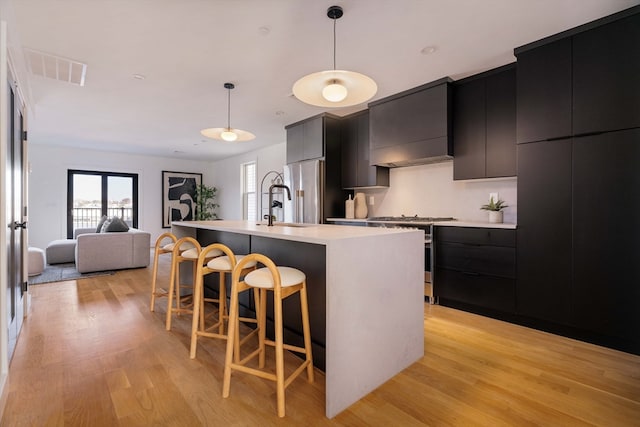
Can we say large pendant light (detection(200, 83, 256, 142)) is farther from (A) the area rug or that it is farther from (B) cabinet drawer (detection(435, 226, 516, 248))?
(A) the area rug

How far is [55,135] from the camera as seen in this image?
20.1 feet

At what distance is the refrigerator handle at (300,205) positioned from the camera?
4.89 metres

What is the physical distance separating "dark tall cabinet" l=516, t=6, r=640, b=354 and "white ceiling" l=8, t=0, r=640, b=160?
259 millimetres

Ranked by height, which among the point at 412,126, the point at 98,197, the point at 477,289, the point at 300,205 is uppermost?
the point at 412,126

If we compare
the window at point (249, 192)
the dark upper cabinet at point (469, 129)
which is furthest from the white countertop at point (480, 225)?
the window at point (249, 192)

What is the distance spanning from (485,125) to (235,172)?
651 cm

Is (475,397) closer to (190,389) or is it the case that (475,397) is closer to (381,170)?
(190,389)

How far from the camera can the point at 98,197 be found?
25.7 feet

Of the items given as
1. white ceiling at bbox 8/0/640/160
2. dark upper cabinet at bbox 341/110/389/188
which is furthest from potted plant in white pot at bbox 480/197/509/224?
dark upper cabinet at bbox 341/110/389/188

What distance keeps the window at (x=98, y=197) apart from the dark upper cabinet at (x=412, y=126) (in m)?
6.96

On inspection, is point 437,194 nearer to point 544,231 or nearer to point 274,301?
point 544,231

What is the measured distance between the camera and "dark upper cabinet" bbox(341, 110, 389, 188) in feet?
14.5

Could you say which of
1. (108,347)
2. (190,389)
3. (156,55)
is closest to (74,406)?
(190,389)

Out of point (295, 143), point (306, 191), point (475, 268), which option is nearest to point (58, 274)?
point (306, 191)
